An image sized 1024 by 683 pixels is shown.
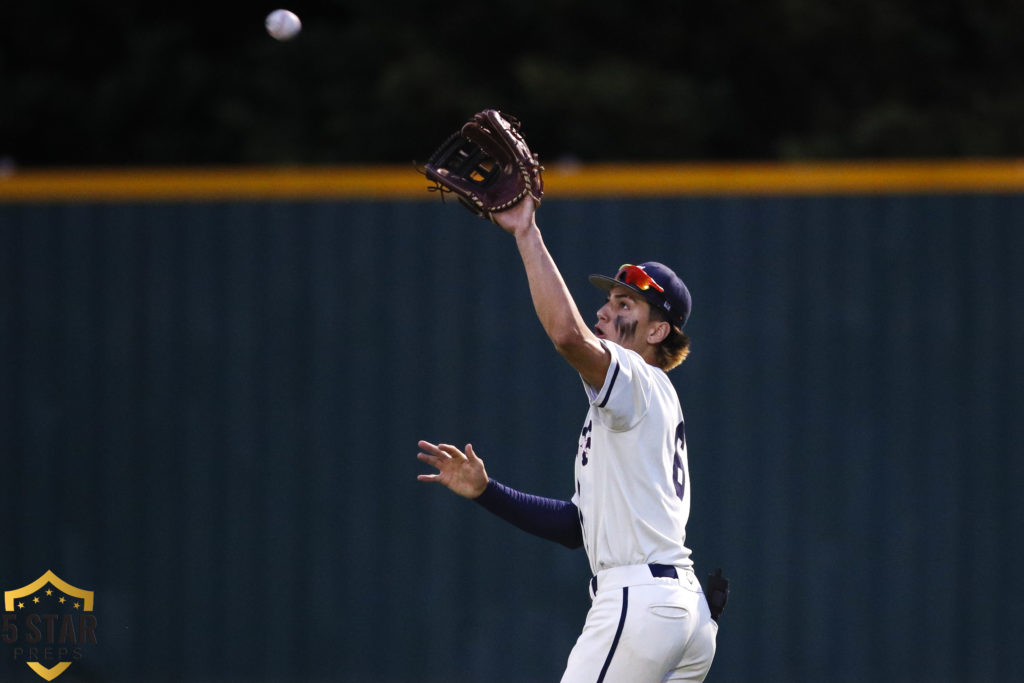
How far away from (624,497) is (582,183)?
3.96 metres

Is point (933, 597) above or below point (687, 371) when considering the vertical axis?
below

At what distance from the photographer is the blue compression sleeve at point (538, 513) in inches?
198

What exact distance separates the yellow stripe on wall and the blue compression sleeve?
3438mm

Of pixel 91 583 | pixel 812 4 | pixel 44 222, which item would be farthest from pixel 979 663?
pixel 812 4

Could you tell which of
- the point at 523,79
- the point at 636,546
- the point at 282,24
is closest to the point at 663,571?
the point at 636,546

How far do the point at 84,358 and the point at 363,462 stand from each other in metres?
1.89

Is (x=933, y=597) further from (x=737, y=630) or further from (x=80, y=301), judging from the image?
(x=80, y=301)

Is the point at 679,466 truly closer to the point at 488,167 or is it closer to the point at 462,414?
the point at 488,167

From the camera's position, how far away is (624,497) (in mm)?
4574

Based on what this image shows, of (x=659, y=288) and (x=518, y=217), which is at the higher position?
(x=518, y=217)

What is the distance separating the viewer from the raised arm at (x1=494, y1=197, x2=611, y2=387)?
4281mm

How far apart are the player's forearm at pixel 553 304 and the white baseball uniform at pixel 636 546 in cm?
21

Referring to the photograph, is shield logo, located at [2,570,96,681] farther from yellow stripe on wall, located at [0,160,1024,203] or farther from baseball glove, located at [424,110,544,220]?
baseball glove, located at [424,110,544,220]

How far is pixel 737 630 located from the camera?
807 centimetres
